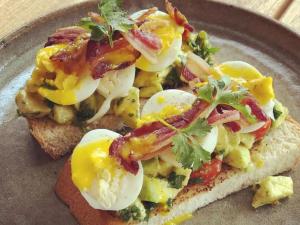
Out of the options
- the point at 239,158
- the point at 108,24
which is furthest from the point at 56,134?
the point at 239,158

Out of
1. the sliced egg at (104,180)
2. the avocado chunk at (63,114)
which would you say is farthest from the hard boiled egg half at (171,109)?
the avocado chunk at (63,114)

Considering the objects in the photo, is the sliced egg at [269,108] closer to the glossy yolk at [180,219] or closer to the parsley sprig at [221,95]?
the parsley sprig at [221,95]

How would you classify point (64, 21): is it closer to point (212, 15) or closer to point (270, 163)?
point (212, 15)

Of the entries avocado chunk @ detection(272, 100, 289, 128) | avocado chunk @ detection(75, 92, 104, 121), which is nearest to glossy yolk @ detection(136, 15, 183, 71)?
avocado chunk @ detection(75, 92, 104, 121)

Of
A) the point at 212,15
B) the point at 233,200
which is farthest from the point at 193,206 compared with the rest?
the point at 212,15

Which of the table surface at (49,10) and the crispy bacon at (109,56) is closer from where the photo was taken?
the crispy bacon at (109,56)

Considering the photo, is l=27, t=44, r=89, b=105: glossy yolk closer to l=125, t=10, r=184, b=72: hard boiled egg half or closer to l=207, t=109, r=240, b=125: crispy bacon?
l=125, t=10, r=184, b=72: hard boiled egg half

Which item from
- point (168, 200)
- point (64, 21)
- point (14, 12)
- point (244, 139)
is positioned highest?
point (244, 139)
